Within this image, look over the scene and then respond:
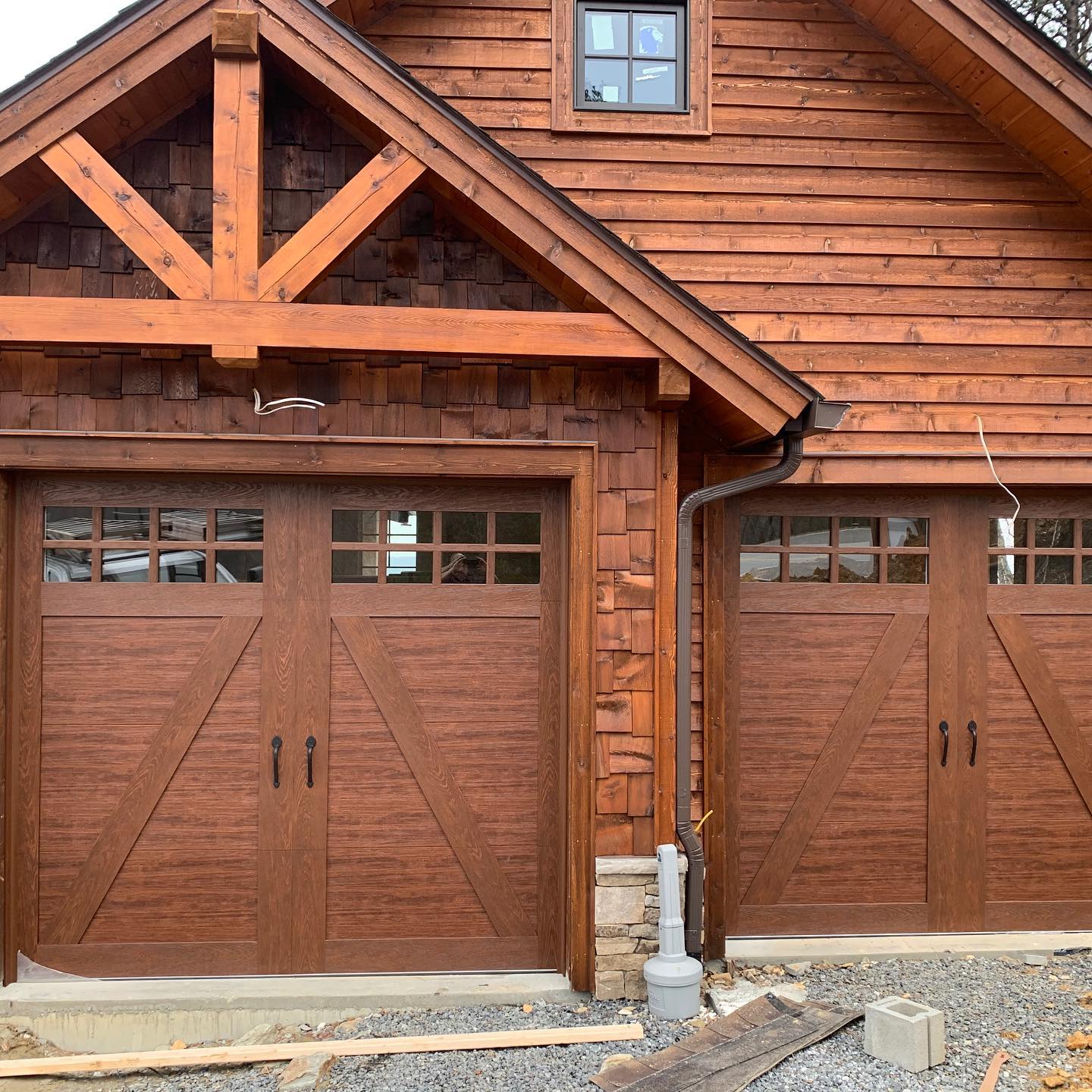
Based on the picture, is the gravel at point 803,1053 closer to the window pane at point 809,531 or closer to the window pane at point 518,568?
the window pane at point 518,568

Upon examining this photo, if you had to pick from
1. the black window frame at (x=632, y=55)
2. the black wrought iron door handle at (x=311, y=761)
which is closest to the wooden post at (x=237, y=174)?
the black wrought iron door handle at (x=311, y=761)

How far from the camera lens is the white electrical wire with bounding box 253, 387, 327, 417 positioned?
13.8 ft

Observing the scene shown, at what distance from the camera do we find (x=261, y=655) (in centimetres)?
445

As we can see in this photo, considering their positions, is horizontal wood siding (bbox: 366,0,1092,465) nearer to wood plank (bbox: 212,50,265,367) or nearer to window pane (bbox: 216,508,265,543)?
wood plank (bbox: 212,50,265,367)

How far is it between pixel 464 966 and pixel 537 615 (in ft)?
5.64

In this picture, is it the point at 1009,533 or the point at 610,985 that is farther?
the point at 1009,533

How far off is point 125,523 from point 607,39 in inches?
144

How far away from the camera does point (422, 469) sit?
428cm

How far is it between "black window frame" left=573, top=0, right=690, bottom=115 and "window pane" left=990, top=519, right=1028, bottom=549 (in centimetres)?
286

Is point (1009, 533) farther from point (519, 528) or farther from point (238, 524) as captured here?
point (238, 524)

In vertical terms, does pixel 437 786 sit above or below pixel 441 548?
below

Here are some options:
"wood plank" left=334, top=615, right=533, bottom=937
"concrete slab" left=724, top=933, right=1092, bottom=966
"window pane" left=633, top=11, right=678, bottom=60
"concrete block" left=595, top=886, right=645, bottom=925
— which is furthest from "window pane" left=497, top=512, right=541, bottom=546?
"window pane" left=633, top=11, right=678, bottom=60

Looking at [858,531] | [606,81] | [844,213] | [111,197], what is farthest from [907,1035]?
[606,81]

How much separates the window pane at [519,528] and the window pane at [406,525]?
0.35m
